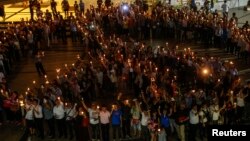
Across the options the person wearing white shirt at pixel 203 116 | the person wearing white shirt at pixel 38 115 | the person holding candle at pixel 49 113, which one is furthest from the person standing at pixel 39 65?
the person wearing white shirt at pixel 203 116

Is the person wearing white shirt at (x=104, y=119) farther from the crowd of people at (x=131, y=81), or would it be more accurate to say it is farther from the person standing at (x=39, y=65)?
the person standing at (x=39, y=65)

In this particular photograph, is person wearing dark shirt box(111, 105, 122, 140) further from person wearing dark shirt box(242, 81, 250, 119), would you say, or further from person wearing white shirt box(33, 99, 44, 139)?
person wearing dark shirt box(242, 81, 250, 119)

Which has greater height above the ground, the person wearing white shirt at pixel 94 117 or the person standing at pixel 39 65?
the person standing at pixel 39 65

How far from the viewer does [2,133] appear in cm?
1802

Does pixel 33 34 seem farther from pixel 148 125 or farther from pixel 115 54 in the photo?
pixel 148 125

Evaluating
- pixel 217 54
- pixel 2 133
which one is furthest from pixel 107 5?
pixel 2 133

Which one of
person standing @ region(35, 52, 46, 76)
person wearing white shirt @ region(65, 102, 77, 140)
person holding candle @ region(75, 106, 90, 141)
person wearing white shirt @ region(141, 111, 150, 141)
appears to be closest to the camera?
person holding candle @ region(75, 106, 90, 141)

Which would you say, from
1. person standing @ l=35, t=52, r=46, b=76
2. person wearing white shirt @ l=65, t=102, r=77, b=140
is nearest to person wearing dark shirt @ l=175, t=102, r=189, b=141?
person wearing white shirt @ l=65, t=102, r=77, b=140

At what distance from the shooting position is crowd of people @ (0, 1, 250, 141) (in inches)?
679

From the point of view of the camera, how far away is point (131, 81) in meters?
21.4

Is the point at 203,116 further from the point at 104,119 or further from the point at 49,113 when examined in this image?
the point at 49,113

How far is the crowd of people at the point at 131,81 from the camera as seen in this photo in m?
17.2

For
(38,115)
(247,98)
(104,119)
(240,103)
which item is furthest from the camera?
(247,98)

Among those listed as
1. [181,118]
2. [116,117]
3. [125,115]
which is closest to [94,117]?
[116,117]
